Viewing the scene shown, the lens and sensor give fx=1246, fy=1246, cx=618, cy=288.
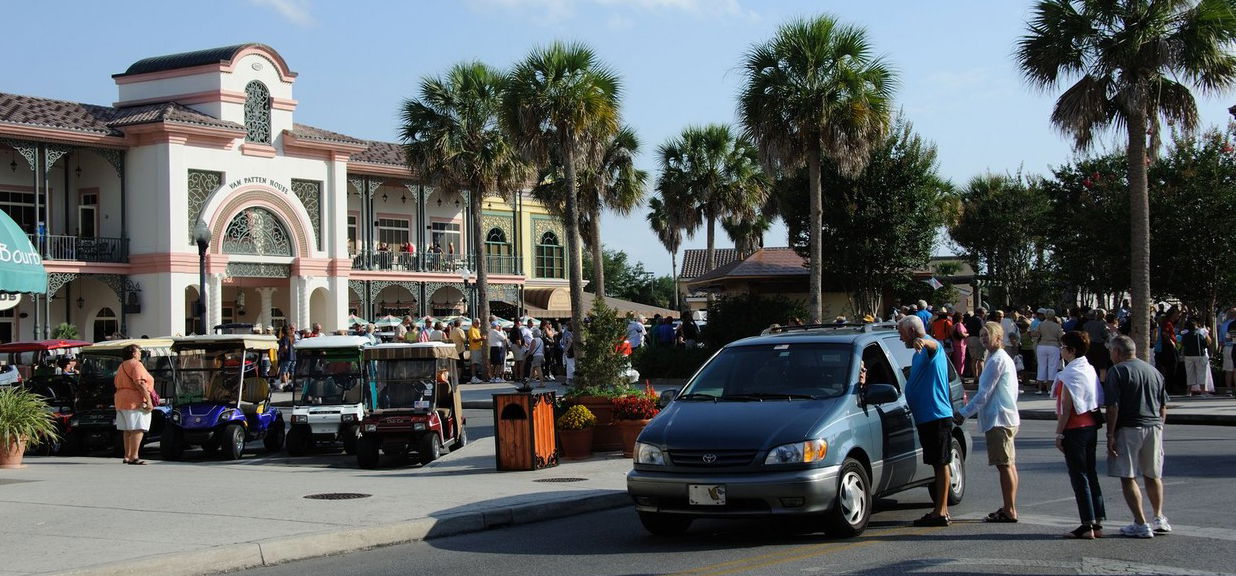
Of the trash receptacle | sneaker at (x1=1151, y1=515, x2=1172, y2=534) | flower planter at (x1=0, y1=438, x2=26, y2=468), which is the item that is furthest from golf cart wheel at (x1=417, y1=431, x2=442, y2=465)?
sneaker at (x1=1151, y1=515, x2=1172, y2=534)

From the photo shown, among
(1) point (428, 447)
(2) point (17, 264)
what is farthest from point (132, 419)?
(1) point (428, 447)

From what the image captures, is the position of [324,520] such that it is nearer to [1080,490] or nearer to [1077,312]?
[1080,490]

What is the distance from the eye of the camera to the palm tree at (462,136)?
3900 centimetres

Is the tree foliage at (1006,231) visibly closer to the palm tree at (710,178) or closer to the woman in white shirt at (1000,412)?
the palm tree at (710,178)

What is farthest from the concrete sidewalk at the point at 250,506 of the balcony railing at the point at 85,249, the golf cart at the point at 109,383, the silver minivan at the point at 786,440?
the balcony railing at the point at 85,249

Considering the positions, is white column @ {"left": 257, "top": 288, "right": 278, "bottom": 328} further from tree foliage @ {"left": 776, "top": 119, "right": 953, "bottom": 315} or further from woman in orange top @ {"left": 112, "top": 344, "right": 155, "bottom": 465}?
woman in orange top @ {"left": 112, "top": 344, "right": 155, "bottom": 465}

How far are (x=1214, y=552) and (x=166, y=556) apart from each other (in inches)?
288

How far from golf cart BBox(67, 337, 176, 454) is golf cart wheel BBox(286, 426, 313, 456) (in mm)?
1967

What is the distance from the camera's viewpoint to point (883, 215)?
1535 inches

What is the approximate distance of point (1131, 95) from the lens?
2241 cm

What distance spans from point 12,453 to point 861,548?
39.0 feet

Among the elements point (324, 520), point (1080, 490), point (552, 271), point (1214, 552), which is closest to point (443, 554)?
point (324, 520)

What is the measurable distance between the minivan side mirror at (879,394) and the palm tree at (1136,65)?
1393 cm

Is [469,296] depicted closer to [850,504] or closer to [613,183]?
[613,183]
